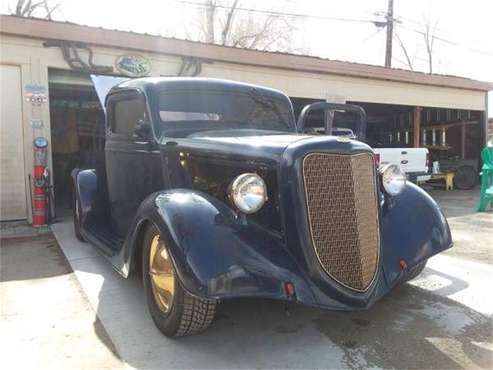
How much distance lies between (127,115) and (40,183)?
3302 mm

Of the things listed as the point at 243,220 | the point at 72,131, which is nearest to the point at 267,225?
the point at 243,220

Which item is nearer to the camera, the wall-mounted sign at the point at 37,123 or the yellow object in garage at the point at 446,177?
the wall-mounted sign at the point at 37,123

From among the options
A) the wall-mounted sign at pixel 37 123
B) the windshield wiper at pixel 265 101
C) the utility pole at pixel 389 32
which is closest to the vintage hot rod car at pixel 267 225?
the windshield wiper at pixel 265 101

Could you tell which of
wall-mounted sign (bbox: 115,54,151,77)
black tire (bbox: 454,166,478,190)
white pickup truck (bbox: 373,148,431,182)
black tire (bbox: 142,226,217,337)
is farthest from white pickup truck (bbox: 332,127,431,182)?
black tire (bbox: 142,226,217,337)

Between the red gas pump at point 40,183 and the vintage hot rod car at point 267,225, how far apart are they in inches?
144

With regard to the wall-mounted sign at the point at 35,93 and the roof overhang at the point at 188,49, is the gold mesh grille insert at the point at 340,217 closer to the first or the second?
the wall-mounted sign at the point at 35,93

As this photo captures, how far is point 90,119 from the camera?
12.2 metres

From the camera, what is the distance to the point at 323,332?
331 cm

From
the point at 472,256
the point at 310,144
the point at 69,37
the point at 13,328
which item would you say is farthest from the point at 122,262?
the point at 69,37

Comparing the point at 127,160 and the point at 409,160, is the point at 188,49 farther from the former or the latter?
the point at 409,160

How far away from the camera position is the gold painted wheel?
10.5 feet

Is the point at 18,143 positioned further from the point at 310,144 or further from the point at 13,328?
the point at 310,144

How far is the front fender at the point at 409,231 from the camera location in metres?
3.52

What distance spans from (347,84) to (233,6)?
15992 millimetres
